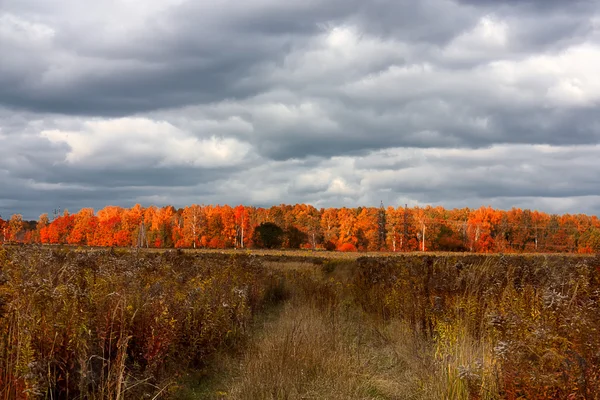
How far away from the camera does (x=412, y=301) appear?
970 cm

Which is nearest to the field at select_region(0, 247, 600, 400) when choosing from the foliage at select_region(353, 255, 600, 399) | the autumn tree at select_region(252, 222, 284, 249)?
the foliage at select_region(353, 255, 600, 399)

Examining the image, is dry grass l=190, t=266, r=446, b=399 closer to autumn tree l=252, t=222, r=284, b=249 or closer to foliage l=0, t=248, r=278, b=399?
foliage l=0, t=248, r=278, b=399

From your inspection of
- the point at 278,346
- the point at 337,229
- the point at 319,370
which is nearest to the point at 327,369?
the point at 319,370

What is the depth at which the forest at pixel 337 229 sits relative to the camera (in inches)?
4178

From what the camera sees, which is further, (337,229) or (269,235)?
(337,229)

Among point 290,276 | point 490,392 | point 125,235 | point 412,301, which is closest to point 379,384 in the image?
point 490,392

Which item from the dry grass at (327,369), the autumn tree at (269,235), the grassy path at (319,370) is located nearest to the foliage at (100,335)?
the grassy path at (319,370)

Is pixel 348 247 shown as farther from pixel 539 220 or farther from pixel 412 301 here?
pixel 412 301

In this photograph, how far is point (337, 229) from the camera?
388ft

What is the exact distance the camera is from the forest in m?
106

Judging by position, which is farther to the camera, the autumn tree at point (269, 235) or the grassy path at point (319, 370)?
the autumn tree at point (269, 235)

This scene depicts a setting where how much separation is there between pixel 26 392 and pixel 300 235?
99611mm

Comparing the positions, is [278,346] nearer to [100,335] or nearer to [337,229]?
[100,335]

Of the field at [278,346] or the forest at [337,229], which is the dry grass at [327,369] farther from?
the forest at [337,229]
